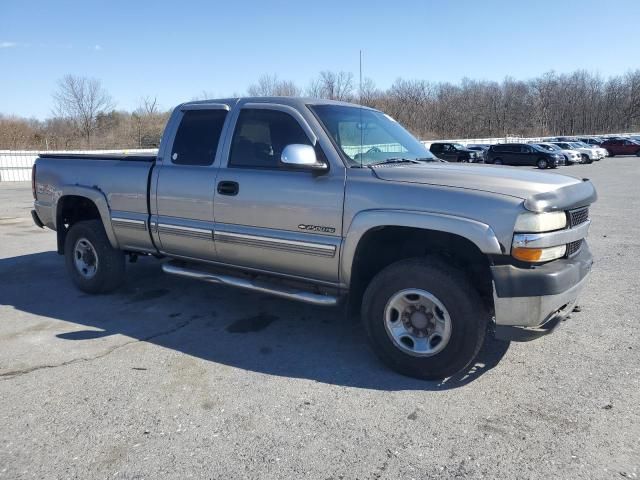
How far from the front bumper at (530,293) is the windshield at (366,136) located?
56.6 inches

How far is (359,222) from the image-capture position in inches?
147

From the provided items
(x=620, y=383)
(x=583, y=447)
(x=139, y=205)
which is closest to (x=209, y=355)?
(x=139, y=205)

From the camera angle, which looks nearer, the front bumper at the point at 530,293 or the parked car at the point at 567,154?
the front bumper at the point at 530,293

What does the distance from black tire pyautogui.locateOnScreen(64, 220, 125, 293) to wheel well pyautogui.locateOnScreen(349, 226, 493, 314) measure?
2.98m

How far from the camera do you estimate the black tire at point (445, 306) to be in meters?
3.45

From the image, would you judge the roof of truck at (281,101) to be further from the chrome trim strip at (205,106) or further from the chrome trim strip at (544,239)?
the chrome trim strip at (544,239)

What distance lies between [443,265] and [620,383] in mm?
1477

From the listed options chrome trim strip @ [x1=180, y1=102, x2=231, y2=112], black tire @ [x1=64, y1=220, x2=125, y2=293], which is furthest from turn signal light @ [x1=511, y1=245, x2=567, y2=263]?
black tire @ [x1=64, y1=220, x2=125, y2=293]

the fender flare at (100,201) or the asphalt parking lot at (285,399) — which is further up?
the fender flare at (100,201)

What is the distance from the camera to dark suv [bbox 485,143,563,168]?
106 ft

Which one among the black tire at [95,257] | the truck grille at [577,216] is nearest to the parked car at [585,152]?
the truck grille at [577,216]

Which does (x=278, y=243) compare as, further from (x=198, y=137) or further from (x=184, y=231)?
(x=198, y=137)

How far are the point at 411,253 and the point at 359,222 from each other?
59cm

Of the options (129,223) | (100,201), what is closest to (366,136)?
(129,223)
